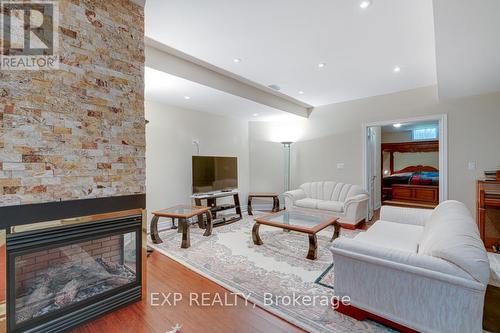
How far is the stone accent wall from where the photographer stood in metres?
1.45

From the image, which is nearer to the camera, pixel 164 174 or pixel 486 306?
pixel 486 306

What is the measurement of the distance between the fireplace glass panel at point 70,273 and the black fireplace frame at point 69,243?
1.1 inches

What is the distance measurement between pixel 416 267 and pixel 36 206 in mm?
2591

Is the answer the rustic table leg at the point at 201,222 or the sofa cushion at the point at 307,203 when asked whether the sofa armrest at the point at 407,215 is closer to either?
the sofa cushion at the point at 307,203

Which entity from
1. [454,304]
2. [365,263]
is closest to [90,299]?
[365,263]

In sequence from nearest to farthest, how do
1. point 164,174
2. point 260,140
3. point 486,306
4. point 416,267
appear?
point 416,267 < point 486,306 < point 164,174 < point 260,140

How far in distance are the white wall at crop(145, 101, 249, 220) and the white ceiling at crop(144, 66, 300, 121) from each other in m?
0.22

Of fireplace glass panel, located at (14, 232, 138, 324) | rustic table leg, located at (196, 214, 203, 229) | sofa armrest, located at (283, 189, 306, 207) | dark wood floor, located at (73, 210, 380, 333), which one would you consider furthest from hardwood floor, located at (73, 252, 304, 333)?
sofa armrest, located at (283, 189, 306, 207)

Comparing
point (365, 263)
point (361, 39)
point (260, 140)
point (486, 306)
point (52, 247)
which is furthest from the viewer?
point (260, 140)

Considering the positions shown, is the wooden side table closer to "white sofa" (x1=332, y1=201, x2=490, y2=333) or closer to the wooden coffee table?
the wooden coffee table

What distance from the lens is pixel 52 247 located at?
1621mm

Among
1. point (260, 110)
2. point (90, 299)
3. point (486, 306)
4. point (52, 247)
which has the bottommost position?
point (486, 306)

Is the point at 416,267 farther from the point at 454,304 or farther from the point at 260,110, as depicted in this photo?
the point at 260,110

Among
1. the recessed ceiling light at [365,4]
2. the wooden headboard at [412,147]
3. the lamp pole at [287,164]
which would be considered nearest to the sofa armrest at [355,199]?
the lamp pole at [287,164]
